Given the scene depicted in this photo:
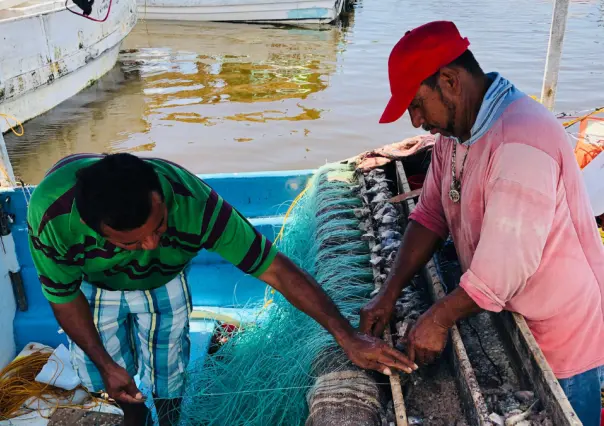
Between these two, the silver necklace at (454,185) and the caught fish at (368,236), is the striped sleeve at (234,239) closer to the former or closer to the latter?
the silver necklace at (454,185)

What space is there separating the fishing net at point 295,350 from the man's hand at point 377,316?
169mm

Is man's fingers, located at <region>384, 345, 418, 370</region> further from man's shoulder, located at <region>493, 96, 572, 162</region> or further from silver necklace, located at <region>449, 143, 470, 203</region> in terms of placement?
man's shoulder, located at <region>493, 96, 572, 162</region>

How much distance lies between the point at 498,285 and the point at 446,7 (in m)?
22.0

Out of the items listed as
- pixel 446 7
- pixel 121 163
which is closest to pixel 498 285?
pixel 121 163

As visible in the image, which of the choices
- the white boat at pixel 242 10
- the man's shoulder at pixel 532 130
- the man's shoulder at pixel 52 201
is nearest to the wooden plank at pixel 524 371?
the man's shoulder at pixel 532 130

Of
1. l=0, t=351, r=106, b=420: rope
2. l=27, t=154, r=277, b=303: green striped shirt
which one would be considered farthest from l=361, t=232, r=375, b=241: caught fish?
l=0, t=351, r=106, b=420: rope

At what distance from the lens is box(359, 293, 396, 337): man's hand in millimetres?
2316

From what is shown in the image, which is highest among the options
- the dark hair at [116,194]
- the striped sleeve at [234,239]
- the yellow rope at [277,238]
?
the dark hair at [116,194]

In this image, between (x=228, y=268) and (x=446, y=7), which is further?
(x=446, y=7)

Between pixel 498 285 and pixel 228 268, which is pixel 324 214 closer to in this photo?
pixel 228 268

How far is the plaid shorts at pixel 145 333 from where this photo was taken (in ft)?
8.04

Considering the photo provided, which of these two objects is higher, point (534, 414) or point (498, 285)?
point (498, 285)

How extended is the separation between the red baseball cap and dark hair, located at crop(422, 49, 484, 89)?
0.02m

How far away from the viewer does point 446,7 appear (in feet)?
70.2
